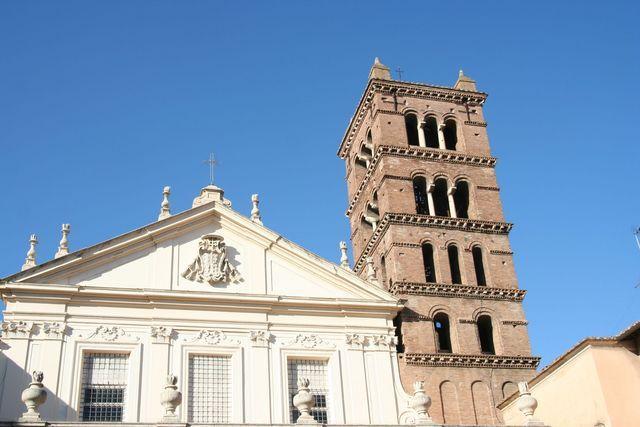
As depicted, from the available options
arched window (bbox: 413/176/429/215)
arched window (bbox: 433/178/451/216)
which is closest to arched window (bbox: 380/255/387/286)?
arched window (bbox: 413/176/429/215)

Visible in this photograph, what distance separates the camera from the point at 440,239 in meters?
32.7

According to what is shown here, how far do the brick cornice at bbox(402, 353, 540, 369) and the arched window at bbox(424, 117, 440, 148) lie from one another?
35.5 ft

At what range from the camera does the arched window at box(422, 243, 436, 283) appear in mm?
32281

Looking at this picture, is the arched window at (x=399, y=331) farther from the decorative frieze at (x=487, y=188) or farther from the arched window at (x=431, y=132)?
the arched window at (x=431, y=132)

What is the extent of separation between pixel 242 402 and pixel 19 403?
20.6ft

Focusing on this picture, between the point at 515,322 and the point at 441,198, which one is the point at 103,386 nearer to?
the point at 515,322

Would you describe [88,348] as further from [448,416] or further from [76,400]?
[448,416]

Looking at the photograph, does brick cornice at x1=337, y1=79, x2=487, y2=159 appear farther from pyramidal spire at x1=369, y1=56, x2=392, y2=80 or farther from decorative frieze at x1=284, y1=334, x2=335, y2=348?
decorative frieze at x1=284, y1=334, x2=335, y2=348

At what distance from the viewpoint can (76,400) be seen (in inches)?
954

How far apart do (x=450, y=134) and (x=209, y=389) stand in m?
17.5

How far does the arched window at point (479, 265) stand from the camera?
32.6m

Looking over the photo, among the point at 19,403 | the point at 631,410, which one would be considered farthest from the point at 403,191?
the point at 19,403

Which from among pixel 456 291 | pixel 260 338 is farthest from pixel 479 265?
pixel 260 338

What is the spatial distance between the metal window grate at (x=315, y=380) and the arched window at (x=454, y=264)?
26.1ft
